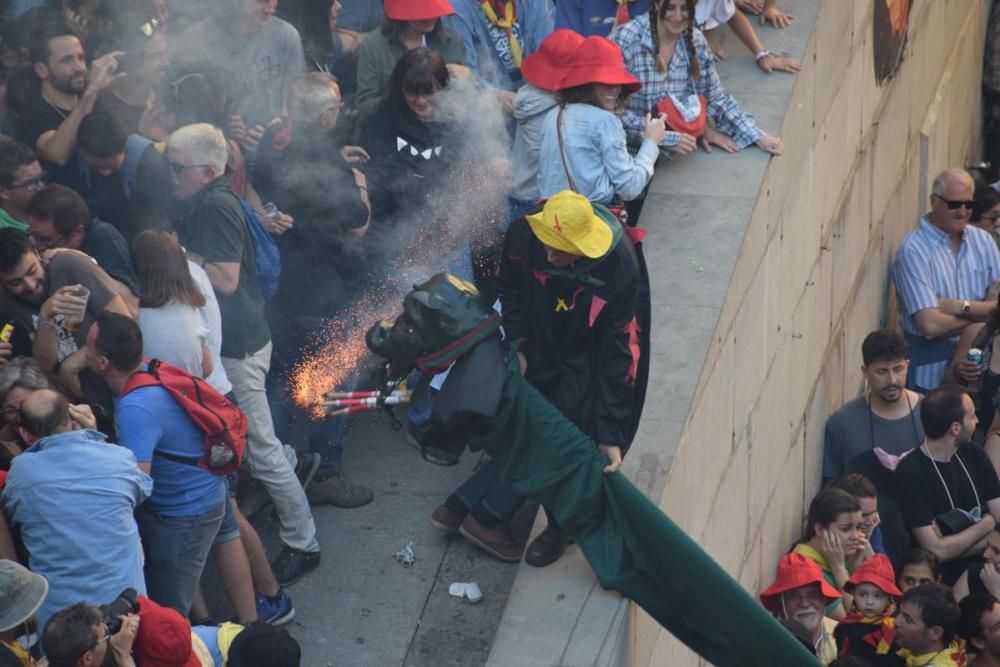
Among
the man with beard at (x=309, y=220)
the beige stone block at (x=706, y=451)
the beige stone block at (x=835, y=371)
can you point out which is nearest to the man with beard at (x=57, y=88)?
the man with beard at (x=309, y=220)

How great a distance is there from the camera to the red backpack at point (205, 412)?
5.67 m

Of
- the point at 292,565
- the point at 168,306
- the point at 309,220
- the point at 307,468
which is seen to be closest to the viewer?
the point at 168,306

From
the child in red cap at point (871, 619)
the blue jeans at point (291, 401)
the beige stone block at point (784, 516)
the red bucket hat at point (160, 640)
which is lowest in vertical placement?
the beige stone block at point (784, 516)

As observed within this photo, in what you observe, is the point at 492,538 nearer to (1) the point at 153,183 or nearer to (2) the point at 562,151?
(2) the point at 562,151

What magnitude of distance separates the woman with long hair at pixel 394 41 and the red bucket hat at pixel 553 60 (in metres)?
0.77

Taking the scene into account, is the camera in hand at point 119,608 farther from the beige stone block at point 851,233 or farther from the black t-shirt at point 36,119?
the beige stone block at point 851,233

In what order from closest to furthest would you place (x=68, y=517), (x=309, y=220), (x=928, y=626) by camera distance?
(x=68, y=517) < (x=309, y=220) < (x=928, y=626)

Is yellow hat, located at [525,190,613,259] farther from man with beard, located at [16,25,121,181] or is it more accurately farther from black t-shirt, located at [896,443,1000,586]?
black t-shirt, located at [896,443,1000,586]

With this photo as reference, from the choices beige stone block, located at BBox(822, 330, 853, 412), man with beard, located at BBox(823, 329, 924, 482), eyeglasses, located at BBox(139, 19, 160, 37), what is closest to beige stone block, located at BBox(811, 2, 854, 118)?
man with beard, located at BBox(823, 329, 924, 482)

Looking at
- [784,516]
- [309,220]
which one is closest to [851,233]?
[784,516]

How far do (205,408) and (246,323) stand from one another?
0.87 meters

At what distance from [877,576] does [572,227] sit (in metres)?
2.95

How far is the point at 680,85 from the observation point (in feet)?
25.6

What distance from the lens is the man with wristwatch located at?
10852 mm
